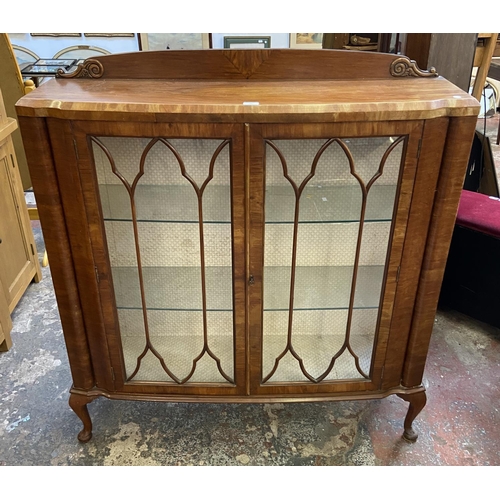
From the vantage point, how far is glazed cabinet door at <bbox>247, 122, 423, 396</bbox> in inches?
40.4

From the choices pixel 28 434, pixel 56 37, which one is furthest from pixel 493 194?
pixel 56 37

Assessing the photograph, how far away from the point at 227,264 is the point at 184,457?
0.61m

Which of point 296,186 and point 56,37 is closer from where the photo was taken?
point 296,186

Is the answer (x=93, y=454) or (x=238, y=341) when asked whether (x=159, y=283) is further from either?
(x=93, y=454)

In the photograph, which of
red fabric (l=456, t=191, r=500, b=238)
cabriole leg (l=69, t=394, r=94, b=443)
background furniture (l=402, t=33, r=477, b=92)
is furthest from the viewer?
red fabric (l=456, t=191, r=500, b=238)

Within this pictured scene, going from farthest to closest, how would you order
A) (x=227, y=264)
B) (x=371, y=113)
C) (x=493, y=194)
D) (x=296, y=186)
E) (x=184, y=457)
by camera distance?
(x=493, y=194) → (x=184, y=457) → (x=227, y=264) → (x=296, y=186) → (x=371, y=113)

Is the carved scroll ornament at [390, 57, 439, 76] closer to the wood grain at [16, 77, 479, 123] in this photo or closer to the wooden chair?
the wood grain at [16, 77, 479, 123]

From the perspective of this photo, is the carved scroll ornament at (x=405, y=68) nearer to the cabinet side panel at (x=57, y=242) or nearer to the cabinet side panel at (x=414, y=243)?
the cabinet side panel at (x=414, y=243)

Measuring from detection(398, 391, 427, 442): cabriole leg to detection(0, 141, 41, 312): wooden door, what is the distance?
1384mm

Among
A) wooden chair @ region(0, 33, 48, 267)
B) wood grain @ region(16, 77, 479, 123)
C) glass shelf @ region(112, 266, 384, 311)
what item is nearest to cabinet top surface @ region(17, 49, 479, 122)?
wood grain @ region(16, 77, 479, 123)

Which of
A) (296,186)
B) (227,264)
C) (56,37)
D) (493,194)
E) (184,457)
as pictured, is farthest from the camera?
(56,37)

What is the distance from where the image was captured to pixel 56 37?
3.61 metres

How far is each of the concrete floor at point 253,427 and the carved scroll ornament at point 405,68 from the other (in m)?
0.99

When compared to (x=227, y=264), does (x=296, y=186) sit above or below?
above
